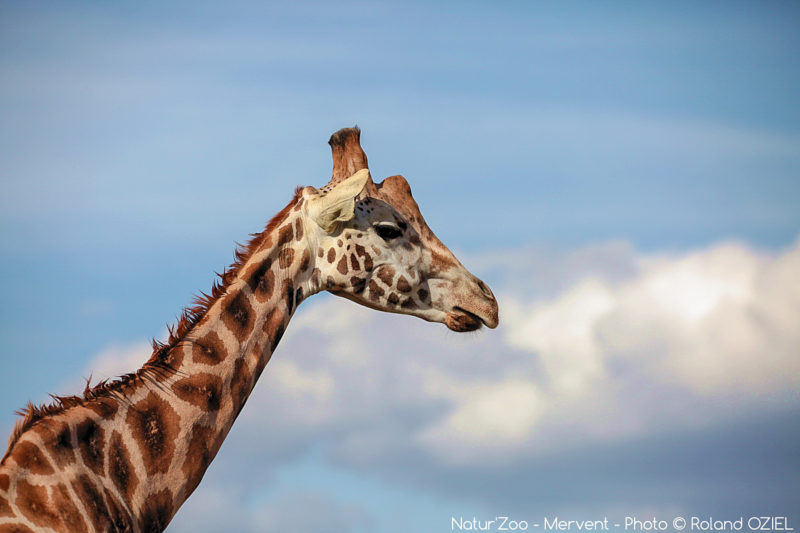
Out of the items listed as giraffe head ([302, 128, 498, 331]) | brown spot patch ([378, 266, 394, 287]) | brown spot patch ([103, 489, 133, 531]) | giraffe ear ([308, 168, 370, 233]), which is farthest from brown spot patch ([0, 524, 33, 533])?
brown spot patch ([378, 266, 394, 287])

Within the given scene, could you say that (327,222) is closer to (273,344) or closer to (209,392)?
(273,344)

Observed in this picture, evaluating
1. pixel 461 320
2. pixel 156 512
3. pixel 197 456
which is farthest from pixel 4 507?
pixel 461 320

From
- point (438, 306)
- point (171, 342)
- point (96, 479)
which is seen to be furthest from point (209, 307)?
point (438, 306)

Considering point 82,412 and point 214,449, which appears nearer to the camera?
point 82,412

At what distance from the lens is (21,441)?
32.8 feet

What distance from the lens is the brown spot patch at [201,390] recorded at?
11047mm

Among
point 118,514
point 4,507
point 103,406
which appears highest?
point 103,406

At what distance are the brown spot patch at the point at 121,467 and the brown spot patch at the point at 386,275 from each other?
395cm

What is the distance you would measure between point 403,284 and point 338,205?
1.37 meters

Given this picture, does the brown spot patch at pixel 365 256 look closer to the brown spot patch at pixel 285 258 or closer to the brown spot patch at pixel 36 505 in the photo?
the brown spot patch at pixel 285 258

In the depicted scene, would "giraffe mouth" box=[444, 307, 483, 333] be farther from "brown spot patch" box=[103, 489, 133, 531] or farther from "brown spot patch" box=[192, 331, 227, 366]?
"brown spot patch" box=[103, 489, 133, 531]

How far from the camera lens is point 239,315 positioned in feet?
38.5

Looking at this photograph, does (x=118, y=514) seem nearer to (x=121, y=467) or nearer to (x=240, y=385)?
(x=121, y=467)

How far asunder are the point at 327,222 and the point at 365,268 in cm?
77
